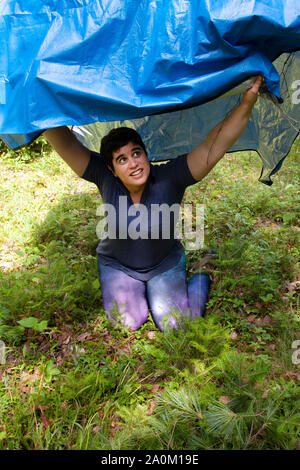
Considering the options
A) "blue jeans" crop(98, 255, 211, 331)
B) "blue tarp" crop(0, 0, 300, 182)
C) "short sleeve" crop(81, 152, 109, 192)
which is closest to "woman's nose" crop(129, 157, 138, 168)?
"short sleeve" crop(81, 152, 109, 192)

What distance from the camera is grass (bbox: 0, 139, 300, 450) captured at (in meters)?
1.97

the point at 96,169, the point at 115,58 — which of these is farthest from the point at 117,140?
the point at 115,58

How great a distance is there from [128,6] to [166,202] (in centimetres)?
129

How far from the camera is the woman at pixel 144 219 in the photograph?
2.50 m

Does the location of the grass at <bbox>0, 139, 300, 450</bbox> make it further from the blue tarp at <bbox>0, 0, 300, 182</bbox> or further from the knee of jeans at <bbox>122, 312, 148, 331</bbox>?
the blue tarp at <bbox>0, 0, 300, 182</bbox>

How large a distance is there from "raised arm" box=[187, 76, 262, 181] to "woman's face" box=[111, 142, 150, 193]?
1.11ft

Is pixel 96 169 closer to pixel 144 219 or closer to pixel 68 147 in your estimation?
pixel 68 147

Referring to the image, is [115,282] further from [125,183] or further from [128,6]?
[128,6]

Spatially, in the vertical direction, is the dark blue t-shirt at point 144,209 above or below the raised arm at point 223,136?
below

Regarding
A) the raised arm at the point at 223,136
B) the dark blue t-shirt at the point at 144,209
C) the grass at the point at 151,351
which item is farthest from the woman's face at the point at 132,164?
the grass at the point at 151,351

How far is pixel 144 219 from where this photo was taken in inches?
107

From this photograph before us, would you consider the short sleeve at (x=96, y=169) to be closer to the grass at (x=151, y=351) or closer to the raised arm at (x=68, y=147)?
the raised arm at (x=68, y=147)

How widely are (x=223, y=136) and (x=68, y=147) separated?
3.57 feet
